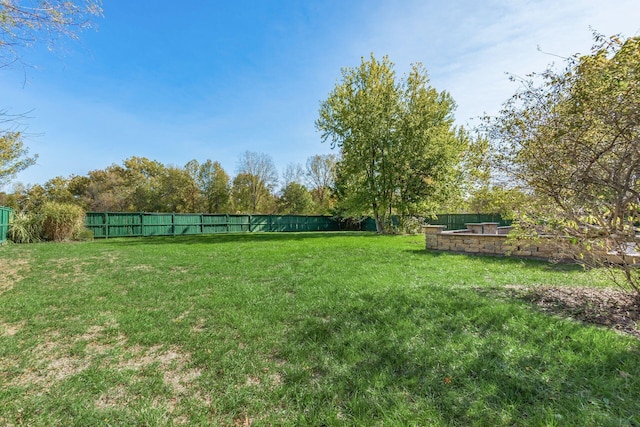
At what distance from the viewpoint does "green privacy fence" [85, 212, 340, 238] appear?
15625mm

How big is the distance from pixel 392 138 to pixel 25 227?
56.7 ft

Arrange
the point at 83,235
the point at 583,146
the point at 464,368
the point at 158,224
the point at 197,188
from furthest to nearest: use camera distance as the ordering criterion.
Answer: the point at 197,188 < the point at 158,224 < the point at 83,235 < the point at 583,146 < the point at 464,368

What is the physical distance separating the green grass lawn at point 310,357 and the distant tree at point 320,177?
27151 mm

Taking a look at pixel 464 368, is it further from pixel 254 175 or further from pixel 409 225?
pixel 254 175

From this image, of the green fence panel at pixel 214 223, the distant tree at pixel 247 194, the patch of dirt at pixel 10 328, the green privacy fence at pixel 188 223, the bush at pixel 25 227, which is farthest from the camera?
the distant tree at pixel 247 194

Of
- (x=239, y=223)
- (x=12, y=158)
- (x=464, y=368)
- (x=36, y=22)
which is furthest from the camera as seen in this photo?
(x=239, y=223)

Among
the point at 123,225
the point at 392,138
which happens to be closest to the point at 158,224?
the point at 123,225

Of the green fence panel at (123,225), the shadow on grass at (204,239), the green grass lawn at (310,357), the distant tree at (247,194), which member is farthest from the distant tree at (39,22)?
the distant tree at (247,194)

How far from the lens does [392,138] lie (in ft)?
51.9

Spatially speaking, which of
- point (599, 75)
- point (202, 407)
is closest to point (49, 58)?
point (202, 407)

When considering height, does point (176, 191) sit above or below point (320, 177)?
below

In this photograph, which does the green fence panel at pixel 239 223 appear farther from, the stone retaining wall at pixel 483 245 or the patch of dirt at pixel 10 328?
the patch of dirt at pixel 10 328

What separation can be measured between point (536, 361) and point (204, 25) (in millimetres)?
9947

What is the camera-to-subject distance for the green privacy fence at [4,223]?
35.6ft
